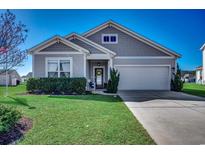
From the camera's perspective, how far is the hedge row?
Answer: 12.0m

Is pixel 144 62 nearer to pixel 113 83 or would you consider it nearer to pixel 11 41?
pixel 113 83

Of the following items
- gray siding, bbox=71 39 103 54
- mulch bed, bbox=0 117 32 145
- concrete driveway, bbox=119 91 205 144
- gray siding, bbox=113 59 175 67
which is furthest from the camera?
gray siding, bbox=113 59 175 67

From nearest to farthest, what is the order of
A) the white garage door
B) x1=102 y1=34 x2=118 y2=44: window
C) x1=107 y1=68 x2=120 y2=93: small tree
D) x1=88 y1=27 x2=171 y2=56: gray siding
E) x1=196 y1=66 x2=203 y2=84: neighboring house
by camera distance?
1. x1=196 y1=66 x2=203 y2=84: neighboring house
2. x1=107 y1=68 x2=120 y2=93: small tree
3. the white garage door
4. x1=88 y1=27 x2=171 y2=56: gray siding
5. x1=102 y1=34 x2=118 y2=44: window

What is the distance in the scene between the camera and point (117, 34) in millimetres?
15734

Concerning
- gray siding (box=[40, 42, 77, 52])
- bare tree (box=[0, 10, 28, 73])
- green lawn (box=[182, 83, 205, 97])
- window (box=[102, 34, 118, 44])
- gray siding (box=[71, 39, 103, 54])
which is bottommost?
green lawn (box=[182, 83, 205, 97])

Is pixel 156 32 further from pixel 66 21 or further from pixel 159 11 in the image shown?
pixel 66 21

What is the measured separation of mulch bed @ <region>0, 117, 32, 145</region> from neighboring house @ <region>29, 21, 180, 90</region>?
21.6ft

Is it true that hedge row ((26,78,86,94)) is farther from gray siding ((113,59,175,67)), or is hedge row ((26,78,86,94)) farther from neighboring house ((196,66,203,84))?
neighboring house ((196,66,203,84))

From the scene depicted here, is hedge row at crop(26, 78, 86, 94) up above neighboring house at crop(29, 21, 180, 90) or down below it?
A: below

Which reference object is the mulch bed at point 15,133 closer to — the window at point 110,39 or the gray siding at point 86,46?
the gray siding at point 86,46

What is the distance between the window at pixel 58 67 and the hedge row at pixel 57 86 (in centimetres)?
67

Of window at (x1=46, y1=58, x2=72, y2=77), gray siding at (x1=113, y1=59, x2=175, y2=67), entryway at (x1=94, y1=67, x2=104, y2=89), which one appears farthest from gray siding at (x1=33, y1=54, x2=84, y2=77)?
entryway at (x1=94, y1=67, x2=104, y2=89)
